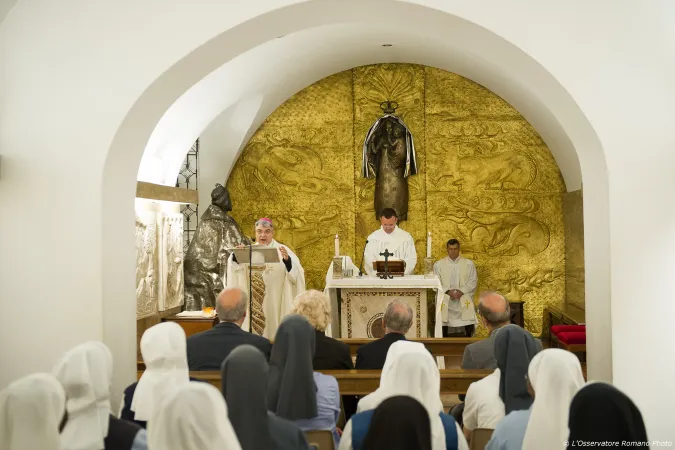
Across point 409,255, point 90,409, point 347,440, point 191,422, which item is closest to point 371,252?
point 409,255

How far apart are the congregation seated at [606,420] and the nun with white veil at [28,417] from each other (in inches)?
84.8

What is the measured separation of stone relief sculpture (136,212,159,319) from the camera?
1095 cm

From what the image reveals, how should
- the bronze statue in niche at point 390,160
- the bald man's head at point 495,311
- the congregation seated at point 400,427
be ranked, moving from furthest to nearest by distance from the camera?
the bronze statue in niche at point 390,160 < the bald man's head at point 495,311 < the congregation seated at point 400,427

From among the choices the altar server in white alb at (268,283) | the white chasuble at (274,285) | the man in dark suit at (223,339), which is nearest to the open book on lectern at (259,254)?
the altar server in white alb at (268,283)

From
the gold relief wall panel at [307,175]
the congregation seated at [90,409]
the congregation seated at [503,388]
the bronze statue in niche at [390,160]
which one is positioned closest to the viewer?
the congregation seated at [90,409]

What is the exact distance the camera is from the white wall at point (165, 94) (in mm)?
5957

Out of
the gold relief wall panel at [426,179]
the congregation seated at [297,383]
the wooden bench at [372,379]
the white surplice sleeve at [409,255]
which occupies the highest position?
the gold relief wall panel at [426,179]

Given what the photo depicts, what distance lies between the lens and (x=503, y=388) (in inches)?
194

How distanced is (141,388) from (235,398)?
136cm

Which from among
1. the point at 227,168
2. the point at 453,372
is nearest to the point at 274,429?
the point at 453,372

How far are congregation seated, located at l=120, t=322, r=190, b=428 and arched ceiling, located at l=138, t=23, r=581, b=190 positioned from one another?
6.83 meters

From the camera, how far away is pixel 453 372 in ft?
19.6

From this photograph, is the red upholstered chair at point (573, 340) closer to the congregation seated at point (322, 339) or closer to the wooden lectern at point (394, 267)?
the wooden lectern at point (394, 267)

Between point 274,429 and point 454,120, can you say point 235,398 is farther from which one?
point 454,120
